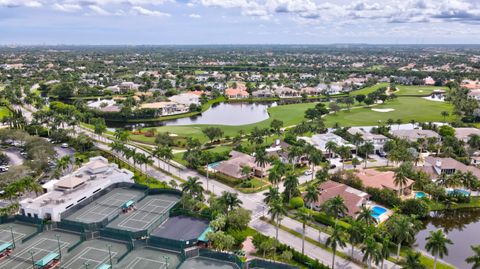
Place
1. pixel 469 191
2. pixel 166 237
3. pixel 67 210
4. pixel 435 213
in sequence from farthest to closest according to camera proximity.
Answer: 1. pixel 469 191
2. pixel 435 213
3. pixel 67 210
4. pixel 166 237

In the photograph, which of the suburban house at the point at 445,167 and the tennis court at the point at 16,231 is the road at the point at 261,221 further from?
the tennis court at the point at 16,231

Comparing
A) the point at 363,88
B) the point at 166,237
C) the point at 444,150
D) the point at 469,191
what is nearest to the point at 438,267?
the point at 469,191

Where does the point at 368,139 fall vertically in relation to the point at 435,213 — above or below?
above

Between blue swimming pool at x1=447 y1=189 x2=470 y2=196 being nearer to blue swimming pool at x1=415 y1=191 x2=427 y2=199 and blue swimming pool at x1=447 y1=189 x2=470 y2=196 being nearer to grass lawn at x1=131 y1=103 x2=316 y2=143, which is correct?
blue swimming pool at x1=415 y1=191 x2=427 y2=199

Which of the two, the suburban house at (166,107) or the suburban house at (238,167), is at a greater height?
the suburban house at (166,107)

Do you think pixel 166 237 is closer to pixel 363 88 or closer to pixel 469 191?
pixel 469 191

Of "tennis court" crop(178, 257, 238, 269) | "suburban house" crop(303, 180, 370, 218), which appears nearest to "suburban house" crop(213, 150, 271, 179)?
"suburban house" crop(303, 180, 370, 218)

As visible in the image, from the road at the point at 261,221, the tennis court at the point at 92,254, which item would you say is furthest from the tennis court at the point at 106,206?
the road at the point at 261,221
